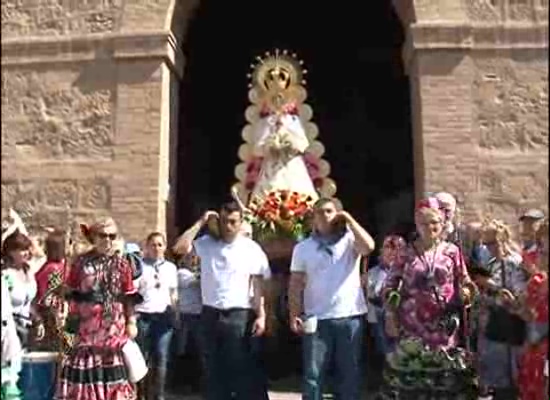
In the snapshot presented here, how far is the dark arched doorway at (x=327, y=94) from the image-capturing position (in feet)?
42.5

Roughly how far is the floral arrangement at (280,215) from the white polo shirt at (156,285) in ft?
5.89

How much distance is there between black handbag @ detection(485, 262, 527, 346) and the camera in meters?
3.97

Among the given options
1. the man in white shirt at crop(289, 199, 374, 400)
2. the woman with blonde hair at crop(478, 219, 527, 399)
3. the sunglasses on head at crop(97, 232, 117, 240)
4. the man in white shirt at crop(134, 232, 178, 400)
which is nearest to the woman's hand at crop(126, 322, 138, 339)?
the sunglasses on head at crop(97, 232, 117, 240)

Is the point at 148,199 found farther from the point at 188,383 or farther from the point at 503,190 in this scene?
the point at 503,190

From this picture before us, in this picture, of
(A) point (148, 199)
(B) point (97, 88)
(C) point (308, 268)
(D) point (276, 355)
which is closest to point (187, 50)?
(B) point (97, 88)

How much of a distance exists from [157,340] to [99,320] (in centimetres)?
180

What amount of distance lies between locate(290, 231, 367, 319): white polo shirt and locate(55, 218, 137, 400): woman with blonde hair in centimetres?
123

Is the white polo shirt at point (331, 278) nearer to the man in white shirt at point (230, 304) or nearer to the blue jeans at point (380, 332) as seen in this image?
the man in white shirt at point (230, 304)

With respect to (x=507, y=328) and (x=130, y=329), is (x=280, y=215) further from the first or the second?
(x=507, y=328)

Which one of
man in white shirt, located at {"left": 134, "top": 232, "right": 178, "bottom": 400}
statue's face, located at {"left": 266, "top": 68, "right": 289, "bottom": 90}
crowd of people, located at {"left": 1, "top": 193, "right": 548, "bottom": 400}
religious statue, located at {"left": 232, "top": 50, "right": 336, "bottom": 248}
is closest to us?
crowd of people, located at {"left": 1, "top": 193, "right": 548, "bottom": 400}

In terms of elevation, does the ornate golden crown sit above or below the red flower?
above

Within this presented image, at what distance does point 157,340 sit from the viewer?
727cm

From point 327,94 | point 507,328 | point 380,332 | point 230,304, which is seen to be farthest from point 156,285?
point 327,94

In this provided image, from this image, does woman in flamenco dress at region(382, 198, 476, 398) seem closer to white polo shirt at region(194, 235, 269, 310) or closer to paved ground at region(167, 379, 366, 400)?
white polo shirt at region(194, 235, 269, 310)
